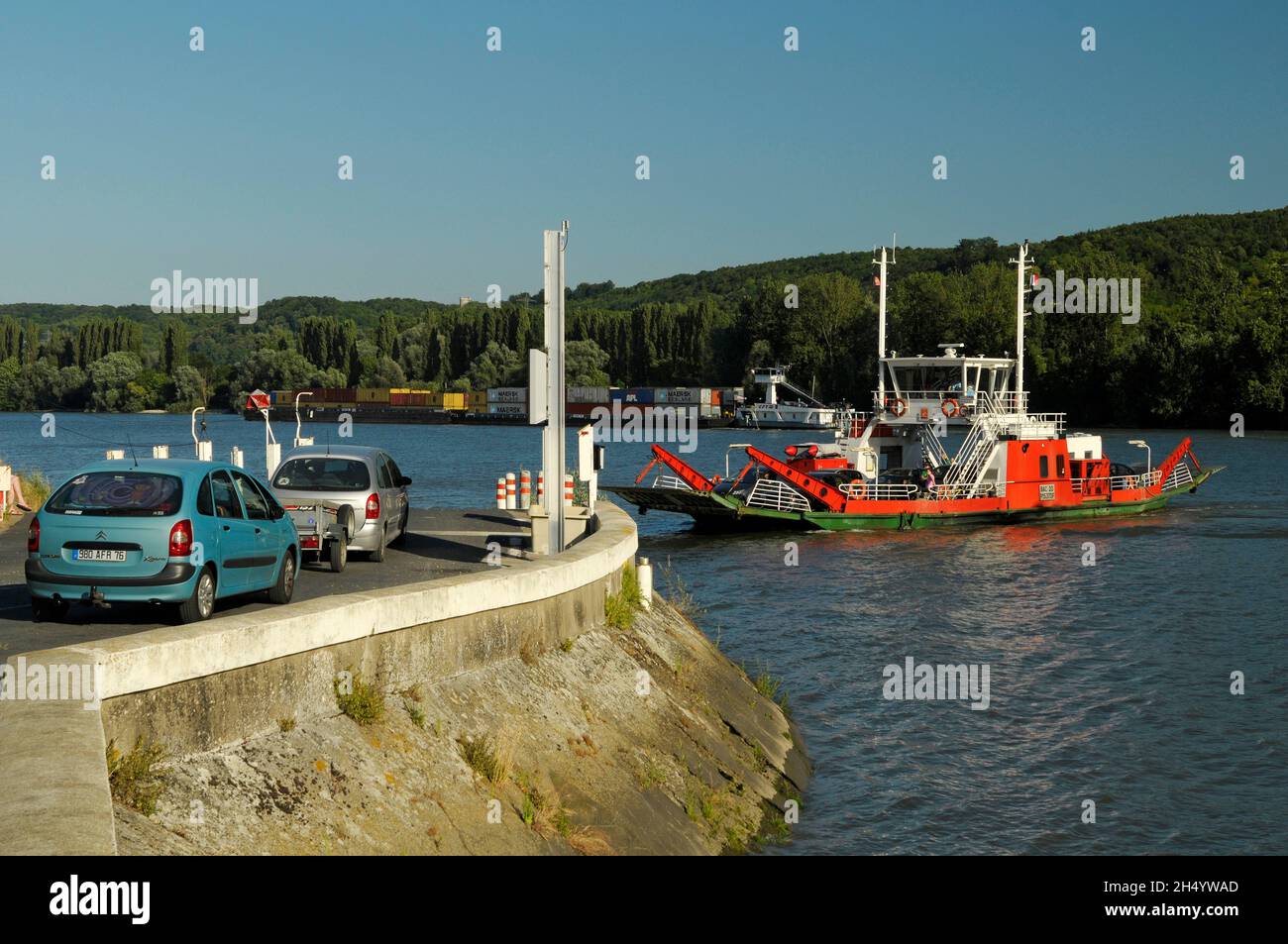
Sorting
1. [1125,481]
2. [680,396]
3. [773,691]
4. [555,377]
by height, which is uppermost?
[555,377]

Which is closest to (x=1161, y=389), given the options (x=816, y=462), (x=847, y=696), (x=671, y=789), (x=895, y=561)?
(x=816, y=462)

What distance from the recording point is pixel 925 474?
50375mm

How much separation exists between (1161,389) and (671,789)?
11408cm

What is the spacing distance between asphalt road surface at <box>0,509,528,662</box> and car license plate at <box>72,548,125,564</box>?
39 centimetres

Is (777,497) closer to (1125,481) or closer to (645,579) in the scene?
(1125,481)

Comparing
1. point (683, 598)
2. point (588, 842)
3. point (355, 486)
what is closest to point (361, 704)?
point (588, 842)

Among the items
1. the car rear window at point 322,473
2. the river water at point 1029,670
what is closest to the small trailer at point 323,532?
the car rear window at point 322,473

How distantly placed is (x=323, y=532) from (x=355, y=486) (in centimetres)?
183

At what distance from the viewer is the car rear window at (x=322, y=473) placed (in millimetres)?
19266

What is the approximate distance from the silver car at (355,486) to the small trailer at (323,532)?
0.79 ft

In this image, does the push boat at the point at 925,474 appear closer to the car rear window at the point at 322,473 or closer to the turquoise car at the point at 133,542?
the car rear window at the point at 322,473

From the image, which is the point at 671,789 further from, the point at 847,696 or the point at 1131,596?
the point at 1131,596

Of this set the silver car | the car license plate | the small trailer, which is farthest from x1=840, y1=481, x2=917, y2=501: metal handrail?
the car license plate
